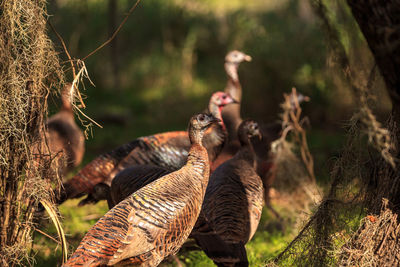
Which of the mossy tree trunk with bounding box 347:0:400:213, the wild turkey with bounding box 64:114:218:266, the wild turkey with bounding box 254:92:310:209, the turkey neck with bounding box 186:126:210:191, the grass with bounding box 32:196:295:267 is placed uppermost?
the mossy tree trunk with bounding box 347:0:400:213

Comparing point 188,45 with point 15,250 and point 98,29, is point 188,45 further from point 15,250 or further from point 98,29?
point 15,250

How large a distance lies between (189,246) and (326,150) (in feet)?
14.7

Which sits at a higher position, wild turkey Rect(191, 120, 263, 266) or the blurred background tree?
the blurred background tree

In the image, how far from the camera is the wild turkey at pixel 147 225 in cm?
346

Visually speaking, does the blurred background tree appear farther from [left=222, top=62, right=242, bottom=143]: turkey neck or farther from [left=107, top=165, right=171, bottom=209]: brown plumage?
[left=107, top=165, right=171, bottom=209]: brown plumage

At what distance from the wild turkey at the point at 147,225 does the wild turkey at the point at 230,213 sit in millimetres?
318

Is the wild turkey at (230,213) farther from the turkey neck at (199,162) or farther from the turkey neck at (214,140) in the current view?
the turkey neck at (214,140)

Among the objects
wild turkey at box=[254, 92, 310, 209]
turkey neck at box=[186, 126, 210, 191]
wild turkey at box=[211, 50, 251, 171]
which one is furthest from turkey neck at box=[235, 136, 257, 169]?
turkey neck at box=[186, 126, 210, 191]

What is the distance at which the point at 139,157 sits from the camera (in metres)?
5.67

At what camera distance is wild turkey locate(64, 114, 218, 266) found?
3.46m

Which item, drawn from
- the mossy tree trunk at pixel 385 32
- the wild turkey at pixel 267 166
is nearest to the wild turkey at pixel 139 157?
the wild turkey at pixel 267 166

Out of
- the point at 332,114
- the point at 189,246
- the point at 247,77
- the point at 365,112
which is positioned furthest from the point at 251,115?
the point at 365,112

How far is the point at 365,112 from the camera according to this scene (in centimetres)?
291

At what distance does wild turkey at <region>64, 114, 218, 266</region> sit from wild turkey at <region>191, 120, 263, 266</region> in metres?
0.32
